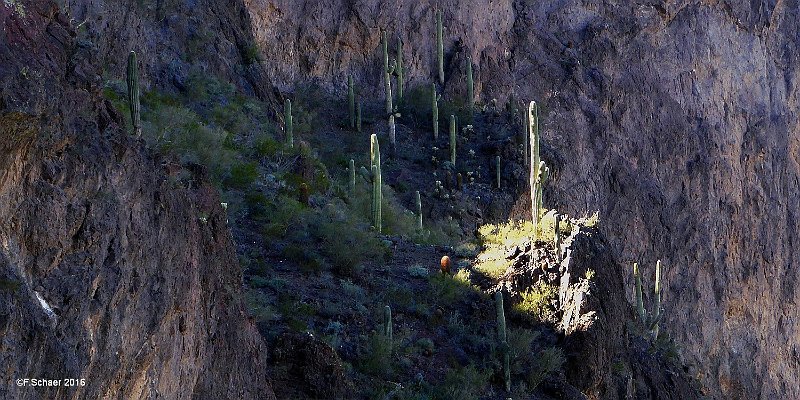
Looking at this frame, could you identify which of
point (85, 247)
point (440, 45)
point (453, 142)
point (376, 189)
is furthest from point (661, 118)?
point (85, 247)

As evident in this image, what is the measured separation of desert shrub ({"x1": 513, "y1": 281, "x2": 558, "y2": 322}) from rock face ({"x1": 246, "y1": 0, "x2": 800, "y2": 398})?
47.5ft

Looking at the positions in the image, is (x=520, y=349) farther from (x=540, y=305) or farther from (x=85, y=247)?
(x=85, y=247)

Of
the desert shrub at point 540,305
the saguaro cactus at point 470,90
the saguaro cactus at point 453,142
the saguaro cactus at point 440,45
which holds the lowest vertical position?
the desert shrub at point 540,305

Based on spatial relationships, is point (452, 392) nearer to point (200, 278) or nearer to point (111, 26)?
point (200, 278)

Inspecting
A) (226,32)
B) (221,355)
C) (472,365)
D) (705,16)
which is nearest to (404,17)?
(226,32)

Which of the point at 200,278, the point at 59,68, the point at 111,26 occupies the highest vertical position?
the point at 111,26

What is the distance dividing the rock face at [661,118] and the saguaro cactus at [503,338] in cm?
1549

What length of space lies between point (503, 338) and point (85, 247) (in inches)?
412

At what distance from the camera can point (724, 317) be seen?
39.4m

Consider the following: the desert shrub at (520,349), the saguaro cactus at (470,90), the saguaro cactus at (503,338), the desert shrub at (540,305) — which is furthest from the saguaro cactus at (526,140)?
the desert shrub at (520,349)

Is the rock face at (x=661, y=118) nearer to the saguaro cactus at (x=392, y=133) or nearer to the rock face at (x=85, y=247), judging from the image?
the saguaro cactus at (x=392, y=133)

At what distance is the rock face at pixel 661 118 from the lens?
36688 millimetres

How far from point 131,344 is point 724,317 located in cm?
3202

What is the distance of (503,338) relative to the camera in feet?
62.2
